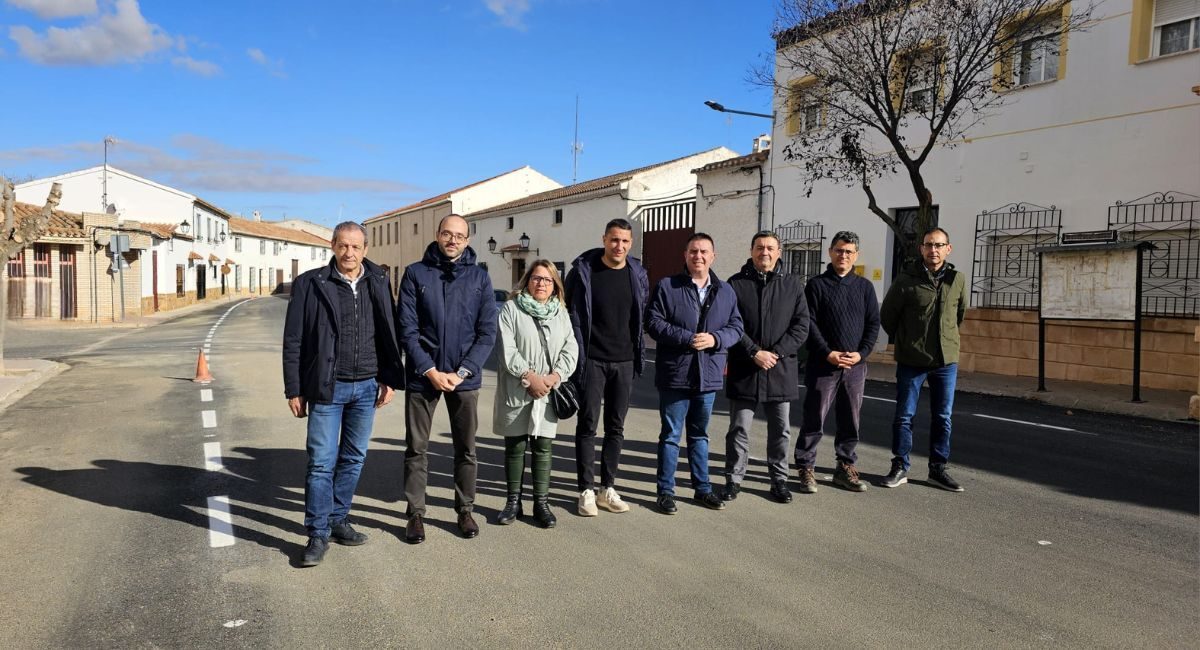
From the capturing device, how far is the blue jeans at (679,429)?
4.79 meters

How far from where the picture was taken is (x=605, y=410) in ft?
15.5

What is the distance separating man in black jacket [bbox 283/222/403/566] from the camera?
12.7 ft

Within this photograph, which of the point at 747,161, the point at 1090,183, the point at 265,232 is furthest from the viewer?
the point at 265,232

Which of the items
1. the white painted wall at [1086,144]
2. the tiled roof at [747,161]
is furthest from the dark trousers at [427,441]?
the tiled roof at [747,161]

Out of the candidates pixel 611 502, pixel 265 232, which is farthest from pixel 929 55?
pixel 265 232

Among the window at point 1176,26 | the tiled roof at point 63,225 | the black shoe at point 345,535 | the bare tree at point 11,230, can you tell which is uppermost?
the window at point 1176,26

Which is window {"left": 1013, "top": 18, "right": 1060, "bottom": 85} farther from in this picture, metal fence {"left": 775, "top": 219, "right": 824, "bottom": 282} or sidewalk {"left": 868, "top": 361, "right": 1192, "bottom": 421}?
sidewalk {"left": 868, "top": 361, "right": 1192, "bottom": 421}

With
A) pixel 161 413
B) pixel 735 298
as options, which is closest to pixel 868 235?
pixel 735 298

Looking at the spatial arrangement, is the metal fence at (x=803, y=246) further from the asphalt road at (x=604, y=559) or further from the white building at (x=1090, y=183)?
the asphalt road at (x=604, y=559)

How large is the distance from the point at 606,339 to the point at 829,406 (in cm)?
182

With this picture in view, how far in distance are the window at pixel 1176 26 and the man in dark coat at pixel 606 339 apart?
11.1 meters

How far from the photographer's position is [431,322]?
4145 mm

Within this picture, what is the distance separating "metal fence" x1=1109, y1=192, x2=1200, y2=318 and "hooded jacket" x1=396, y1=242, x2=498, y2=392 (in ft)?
34.5

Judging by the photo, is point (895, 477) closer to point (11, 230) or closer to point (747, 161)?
point (11, 230)
